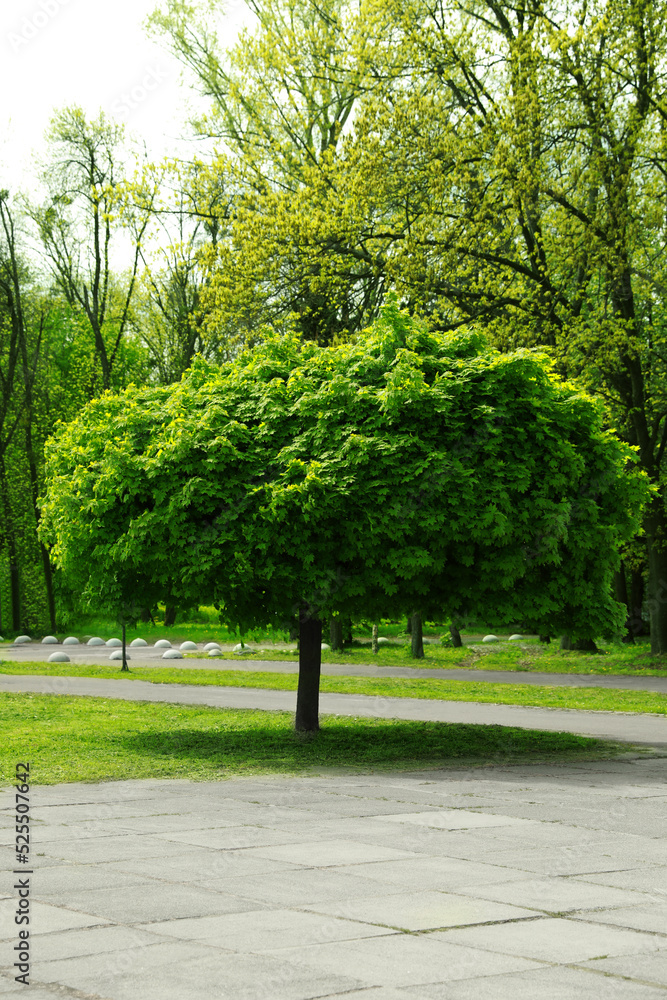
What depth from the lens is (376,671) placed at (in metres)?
25.7

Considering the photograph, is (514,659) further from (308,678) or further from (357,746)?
(357,746)

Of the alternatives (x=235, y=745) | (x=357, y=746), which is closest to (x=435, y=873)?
(x=357, y=746)

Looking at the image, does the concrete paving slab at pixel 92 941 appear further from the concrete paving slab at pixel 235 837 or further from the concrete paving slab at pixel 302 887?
the concrete paving slab at pixel 235 837

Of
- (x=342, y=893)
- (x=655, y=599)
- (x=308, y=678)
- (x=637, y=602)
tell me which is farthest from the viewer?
(x=637, y=602)

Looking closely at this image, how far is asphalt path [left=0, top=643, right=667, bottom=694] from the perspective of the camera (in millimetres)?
22284

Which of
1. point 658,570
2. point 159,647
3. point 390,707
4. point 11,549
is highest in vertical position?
point 11,549

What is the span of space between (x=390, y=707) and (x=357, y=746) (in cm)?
525

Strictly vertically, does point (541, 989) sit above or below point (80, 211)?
below

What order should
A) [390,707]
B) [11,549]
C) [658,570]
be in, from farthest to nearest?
[11,549] < [658,570] < [390,707]

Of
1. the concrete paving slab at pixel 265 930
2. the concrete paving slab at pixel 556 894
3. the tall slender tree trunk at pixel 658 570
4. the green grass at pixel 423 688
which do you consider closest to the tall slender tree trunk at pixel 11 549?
the green grass at pixel 423 688

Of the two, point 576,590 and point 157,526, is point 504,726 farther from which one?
point 157,526

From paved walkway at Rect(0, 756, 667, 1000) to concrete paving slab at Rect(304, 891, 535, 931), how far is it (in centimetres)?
2

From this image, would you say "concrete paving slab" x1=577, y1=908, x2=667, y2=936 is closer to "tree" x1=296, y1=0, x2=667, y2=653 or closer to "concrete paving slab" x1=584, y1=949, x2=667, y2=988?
"concrete paving slab" x1=584, y1=949, x2=667, y2=988

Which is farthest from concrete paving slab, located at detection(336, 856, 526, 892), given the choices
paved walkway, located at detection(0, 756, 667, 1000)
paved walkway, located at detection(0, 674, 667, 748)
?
paved walkway, located at detection(0, 674, 667, 748)
